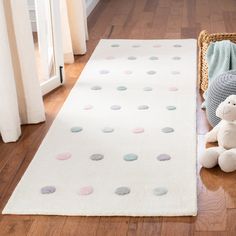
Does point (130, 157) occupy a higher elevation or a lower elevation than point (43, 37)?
lower

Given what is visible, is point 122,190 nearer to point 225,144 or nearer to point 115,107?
point 225,144

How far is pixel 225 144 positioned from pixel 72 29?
1.79 metres

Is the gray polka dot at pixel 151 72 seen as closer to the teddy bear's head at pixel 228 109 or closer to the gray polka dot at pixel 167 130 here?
the gray polka dot at pixel 167 130

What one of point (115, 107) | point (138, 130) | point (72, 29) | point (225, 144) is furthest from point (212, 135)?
point (72, 29)

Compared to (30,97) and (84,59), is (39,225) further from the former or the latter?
(84,59)

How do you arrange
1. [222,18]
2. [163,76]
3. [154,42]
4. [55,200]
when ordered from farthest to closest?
[222,18] < [154,42] < [163,76] < [55,200]

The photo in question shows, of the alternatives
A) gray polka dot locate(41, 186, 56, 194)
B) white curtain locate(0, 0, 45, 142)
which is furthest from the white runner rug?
white curtain locate(0, 0, 45, 142)

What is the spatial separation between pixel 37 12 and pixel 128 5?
227cm

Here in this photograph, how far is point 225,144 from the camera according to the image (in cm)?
215

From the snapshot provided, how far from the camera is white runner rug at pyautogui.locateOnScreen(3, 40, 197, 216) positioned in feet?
6.31

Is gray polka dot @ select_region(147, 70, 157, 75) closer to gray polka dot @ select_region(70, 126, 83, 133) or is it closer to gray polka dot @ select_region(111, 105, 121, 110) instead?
gray polka dot @ select_region(111, 105, 121, 110)

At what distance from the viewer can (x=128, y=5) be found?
4.98 m

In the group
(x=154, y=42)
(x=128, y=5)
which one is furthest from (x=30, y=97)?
(x=128, y=5)

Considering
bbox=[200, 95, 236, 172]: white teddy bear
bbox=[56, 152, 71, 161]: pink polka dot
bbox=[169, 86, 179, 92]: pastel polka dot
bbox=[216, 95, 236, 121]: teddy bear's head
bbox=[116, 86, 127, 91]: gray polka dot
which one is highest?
bbox=[216, 95, 236, 121]: teddy bear's head
